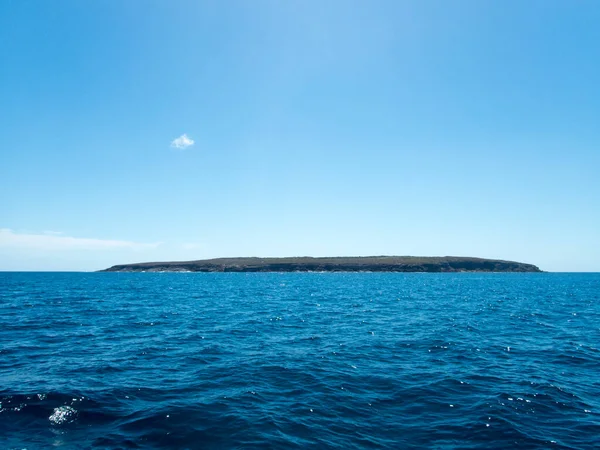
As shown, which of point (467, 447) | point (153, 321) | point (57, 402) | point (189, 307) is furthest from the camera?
point (189, 307)

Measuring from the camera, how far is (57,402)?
15133 mm

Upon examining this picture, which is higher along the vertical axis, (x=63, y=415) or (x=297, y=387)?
(x=63, y=415)

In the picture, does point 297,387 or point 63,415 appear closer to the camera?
point 63,415

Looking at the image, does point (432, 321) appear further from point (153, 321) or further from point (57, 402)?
point (57, 402)

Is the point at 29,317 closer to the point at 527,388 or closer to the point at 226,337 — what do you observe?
the point at 226,337

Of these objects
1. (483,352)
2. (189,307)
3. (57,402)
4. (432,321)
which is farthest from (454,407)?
(189,307)

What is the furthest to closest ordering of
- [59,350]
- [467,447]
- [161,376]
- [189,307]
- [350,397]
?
1. [189,307]
2. [59,350]
3. [161,376]
4. [350,397]
5. [467,447]

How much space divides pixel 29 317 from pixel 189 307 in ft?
61.8

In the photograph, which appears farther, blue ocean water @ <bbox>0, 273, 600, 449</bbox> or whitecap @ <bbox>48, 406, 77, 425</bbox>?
whitecap @ <bbox>48, 406, 77, 425</bbox>

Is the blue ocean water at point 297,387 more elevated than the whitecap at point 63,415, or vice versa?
A: the whitecap at point 63,415

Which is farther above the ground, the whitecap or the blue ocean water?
the whitecap

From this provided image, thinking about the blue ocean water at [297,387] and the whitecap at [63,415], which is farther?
the whitecap at [63,415]

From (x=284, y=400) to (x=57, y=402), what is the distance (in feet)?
33.3

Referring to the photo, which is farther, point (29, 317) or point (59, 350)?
point (29, 317)
